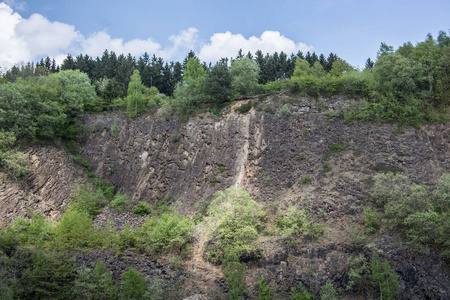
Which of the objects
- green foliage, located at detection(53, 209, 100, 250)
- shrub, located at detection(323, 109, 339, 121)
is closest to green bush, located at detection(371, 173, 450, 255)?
shrub, located at detection(323, 109, 339, 121)

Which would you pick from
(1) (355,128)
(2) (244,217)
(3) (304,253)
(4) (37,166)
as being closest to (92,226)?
(4) (37,166)

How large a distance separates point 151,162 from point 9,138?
1584cm

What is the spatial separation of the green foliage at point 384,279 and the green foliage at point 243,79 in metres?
25.5

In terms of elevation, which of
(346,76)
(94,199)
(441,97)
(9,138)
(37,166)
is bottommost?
(94,199)

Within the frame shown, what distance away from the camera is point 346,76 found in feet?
135

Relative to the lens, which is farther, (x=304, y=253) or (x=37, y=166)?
(x=37, y=166)

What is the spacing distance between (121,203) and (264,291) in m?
21.6

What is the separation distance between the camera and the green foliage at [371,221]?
29.2m

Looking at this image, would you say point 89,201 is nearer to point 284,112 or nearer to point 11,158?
point 11,158

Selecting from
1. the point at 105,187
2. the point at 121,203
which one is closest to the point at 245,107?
the point at 121,203

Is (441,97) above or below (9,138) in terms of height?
above

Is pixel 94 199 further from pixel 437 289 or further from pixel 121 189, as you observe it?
pixel 437 289

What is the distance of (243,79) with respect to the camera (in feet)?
150

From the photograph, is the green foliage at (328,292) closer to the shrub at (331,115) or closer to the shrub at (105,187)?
the shrub at (331,115)
